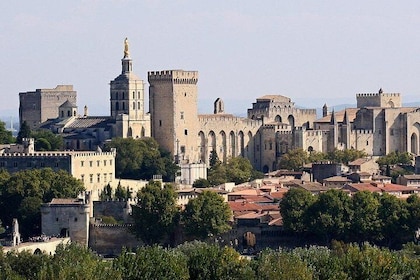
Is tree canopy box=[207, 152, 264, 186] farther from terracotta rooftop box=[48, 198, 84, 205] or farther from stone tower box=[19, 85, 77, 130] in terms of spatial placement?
stone tower box=[19, 85, 77, 130]

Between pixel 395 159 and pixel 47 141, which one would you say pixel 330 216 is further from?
pixel 395 159

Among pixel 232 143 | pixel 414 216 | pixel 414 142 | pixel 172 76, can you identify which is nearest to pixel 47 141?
pixel 172 76

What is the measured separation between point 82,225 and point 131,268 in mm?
23854

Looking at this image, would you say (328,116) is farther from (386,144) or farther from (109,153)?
(109,153)

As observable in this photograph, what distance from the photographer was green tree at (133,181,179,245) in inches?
3477

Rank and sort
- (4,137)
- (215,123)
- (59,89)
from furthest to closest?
(59,89), (215,123), (4,137)

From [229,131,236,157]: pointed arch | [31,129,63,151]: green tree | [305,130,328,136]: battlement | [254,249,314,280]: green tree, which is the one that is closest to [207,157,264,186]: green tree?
[229,131,236,157]: pointed arch

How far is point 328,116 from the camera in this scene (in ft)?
451

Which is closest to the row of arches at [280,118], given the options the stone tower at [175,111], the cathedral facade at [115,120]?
the stone tower at [175,111]

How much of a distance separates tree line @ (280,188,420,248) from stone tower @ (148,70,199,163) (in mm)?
30633

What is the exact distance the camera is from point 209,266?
6888 cm

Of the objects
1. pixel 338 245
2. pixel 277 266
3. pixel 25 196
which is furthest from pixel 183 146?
pixel 277 266

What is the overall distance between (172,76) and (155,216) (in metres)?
34.2

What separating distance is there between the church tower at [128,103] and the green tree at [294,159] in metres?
9.17
